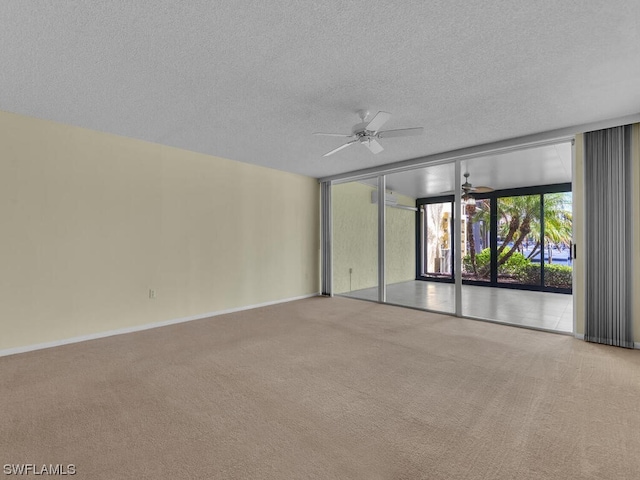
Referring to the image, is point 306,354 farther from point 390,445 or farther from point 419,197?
point 419,197

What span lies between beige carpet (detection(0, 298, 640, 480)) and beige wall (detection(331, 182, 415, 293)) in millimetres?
2612

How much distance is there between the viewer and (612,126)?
3.61 m

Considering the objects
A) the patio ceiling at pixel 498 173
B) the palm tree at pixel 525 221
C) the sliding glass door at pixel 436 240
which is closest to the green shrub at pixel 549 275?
the palm tree at pixel 525 221

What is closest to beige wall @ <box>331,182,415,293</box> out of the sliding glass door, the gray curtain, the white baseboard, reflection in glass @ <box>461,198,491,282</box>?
the sliding glass door

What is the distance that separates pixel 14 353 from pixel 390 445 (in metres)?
4.08

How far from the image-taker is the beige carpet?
5.61ft

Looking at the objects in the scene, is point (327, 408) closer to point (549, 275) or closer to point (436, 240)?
point (436, 240)

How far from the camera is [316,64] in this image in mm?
2514

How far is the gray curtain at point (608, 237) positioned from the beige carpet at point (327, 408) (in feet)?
1.16

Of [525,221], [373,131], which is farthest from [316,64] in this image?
[525,221]

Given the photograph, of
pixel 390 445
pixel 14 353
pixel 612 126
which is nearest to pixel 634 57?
pixel 612 126

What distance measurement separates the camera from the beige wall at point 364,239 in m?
6.28

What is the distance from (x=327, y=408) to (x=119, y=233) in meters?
3.60

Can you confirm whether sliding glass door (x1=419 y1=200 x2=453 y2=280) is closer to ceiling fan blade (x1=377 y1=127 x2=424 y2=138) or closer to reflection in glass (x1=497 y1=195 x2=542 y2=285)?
reflection in glass (x1=497 y1=195 x2=542 y2=285)
